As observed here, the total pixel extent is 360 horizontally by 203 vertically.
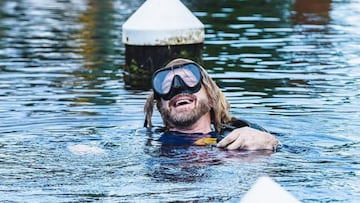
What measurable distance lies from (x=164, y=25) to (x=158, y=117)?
2543 millimetres

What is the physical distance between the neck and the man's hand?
0.42m

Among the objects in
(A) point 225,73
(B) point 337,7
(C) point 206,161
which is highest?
(C) point 206,161

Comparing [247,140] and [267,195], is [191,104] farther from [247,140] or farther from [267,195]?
[267,195]

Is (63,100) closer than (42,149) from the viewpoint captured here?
No

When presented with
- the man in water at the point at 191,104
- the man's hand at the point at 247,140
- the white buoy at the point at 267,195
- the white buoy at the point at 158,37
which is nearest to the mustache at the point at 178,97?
the man in water at the point at 191,104

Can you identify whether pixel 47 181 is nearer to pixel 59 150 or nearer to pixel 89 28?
pixel 59 150

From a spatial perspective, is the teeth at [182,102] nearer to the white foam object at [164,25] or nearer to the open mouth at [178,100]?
the open mouth at [178,100]

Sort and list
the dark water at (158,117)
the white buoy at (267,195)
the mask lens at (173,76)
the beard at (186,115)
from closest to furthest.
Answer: the white buoy at (267,195), the dark water at (158,117), the beard at (186,115), the mask lens at (173,76)

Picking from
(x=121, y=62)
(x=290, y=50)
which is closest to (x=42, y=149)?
(x=121, y=62)

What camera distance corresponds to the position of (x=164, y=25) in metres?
12.7

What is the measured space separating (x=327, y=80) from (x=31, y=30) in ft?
27.5

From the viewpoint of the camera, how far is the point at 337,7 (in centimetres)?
2428

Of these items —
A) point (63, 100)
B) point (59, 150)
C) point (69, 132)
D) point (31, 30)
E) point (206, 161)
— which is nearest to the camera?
point (206, 161)

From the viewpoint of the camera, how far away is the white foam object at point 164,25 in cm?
1276
